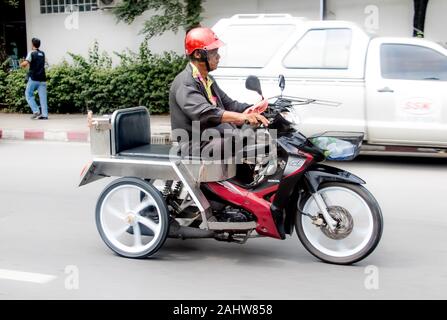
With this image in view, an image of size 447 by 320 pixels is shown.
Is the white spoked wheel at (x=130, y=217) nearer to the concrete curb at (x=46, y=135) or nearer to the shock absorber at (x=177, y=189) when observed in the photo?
the shock absorber at (x=177, y=189)

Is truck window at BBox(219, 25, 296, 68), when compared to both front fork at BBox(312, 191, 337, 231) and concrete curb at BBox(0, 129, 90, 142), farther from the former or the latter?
front fork at BBox(312, 191, 337, 231)

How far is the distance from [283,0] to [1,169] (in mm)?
8560

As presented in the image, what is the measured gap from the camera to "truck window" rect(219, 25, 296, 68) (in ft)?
31.3

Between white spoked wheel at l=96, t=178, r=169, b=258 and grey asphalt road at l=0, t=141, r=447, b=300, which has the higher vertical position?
white spoked wheel at l=96, t=178, r=169, b=258

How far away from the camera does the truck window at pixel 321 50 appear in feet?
30.7

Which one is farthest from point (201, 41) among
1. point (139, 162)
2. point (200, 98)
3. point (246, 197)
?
point (246, 197)

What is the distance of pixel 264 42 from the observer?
960cm

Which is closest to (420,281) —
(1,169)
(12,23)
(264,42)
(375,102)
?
(375,102)

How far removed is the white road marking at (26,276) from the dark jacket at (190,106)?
1.44m

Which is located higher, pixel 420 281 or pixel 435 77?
pixel 435 77

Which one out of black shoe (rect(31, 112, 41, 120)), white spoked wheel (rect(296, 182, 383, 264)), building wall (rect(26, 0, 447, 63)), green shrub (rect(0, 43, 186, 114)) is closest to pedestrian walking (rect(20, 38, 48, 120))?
black shoe (rect(31, 112, 41, 120))

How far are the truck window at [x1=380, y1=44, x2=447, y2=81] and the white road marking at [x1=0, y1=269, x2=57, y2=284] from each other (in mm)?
5926

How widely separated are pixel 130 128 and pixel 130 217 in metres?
0.73
